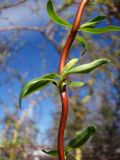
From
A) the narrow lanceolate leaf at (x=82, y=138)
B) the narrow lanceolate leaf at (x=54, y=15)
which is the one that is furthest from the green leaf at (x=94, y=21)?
the narrow lanceolate leaf at (x=82, y=138)

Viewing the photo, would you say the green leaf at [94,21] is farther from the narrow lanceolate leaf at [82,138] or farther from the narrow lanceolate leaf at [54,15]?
the narrow lanceolate leaf at [82,138]

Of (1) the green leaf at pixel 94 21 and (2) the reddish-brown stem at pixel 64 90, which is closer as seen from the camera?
(2) the reddish-brown stem at pixel 64 90

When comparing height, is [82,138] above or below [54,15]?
below

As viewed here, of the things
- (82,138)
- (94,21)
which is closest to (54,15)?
(94,21)

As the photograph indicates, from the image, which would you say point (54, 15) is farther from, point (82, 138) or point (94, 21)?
point (82, 138)

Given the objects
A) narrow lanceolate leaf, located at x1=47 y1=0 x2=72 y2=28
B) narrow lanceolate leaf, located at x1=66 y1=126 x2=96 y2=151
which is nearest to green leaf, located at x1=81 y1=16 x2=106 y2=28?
narrow lanceolate leaf, located at x1=47 y1=0 x2=72 y2=28

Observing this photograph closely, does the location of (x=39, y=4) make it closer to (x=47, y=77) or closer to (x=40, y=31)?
(x=40, y=31)

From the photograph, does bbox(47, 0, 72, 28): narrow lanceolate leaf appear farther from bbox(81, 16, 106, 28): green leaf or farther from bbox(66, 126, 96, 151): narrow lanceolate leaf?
bbox(66, 126, 96, 151): narrow lanceolate leaf

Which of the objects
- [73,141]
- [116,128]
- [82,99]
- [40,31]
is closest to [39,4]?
[40,31]

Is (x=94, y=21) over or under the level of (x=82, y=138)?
over

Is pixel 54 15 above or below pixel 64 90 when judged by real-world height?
above
